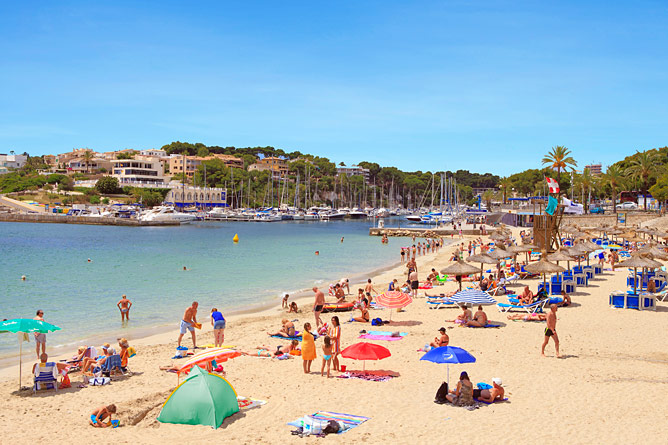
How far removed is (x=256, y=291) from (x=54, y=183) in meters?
117

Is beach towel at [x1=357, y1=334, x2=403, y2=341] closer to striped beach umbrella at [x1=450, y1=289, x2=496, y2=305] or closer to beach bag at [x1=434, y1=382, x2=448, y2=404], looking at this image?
striped beach umbrella at [x1=450, y1=289, x2=496, y2=305]

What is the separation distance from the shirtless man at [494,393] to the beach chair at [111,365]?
314 inches

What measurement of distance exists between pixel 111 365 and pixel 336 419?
20.0 feet

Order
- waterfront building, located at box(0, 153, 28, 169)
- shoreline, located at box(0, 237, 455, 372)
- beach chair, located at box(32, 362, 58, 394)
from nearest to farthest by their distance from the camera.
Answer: beach chair, located at box(32, 362, 58, 394)
shoreline, located at box(0, 237, 455, 372)
waterfront building, located at box(0, 153, 28, 169)

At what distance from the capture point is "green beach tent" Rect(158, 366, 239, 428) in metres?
8.62

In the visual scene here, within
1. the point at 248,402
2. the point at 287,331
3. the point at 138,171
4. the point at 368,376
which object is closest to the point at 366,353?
the point at 368,376

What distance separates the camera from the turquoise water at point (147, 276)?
20281mm

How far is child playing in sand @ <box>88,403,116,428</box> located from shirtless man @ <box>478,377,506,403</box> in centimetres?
651

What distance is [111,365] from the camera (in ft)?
39.1

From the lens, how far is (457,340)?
1417cm

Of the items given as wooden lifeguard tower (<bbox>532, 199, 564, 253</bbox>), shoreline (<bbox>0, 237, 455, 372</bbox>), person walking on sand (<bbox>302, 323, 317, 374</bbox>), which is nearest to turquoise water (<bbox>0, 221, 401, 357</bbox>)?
shoreline (<bbox>0, 237, 455, 372</bbox>)

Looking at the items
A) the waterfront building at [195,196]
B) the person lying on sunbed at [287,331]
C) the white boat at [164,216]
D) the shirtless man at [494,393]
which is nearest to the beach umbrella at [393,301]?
the person lying on sunbed at [287,331]

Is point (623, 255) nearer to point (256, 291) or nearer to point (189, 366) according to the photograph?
point (256, 291)

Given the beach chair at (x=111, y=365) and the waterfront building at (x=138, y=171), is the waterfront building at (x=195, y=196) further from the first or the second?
the beach chair at (x=111, y=365)
